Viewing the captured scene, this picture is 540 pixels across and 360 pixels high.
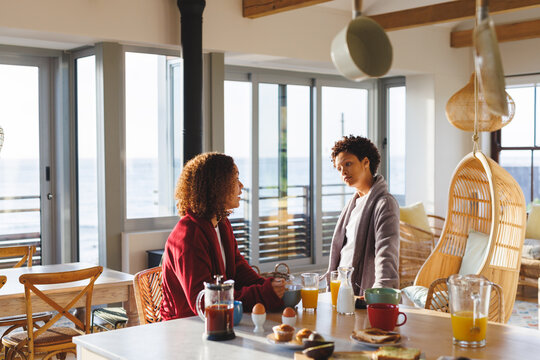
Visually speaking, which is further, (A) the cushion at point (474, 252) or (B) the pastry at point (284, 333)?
(A) the cushion at point (474, 252)

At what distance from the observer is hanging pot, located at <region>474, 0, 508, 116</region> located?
5.08ft

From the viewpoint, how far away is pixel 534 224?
280 inches

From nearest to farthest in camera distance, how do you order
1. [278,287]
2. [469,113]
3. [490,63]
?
[490,63], [278,287], [469,113]

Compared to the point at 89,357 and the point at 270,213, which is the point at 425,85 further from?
the point at 89,357

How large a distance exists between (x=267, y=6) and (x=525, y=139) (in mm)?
3802

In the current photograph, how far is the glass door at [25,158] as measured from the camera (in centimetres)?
581

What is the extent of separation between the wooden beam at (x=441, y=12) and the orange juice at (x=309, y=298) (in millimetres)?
3949

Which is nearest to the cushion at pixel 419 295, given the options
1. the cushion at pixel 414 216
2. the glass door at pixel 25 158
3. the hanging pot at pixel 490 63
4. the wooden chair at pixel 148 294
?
the cushion at pixel 414 216

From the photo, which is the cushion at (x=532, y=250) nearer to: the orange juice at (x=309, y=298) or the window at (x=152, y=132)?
the window at (x=152, y=132)

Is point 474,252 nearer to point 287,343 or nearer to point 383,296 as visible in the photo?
point 383,296

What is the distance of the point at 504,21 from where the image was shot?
768 centimetres

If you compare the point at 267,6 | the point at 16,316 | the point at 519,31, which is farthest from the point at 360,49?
the point at 519,31

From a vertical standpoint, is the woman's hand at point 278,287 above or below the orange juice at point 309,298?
above

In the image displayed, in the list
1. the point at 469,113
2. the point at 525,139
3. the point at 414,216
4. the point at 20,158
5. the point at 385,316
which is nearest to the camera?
the point at 385,316
